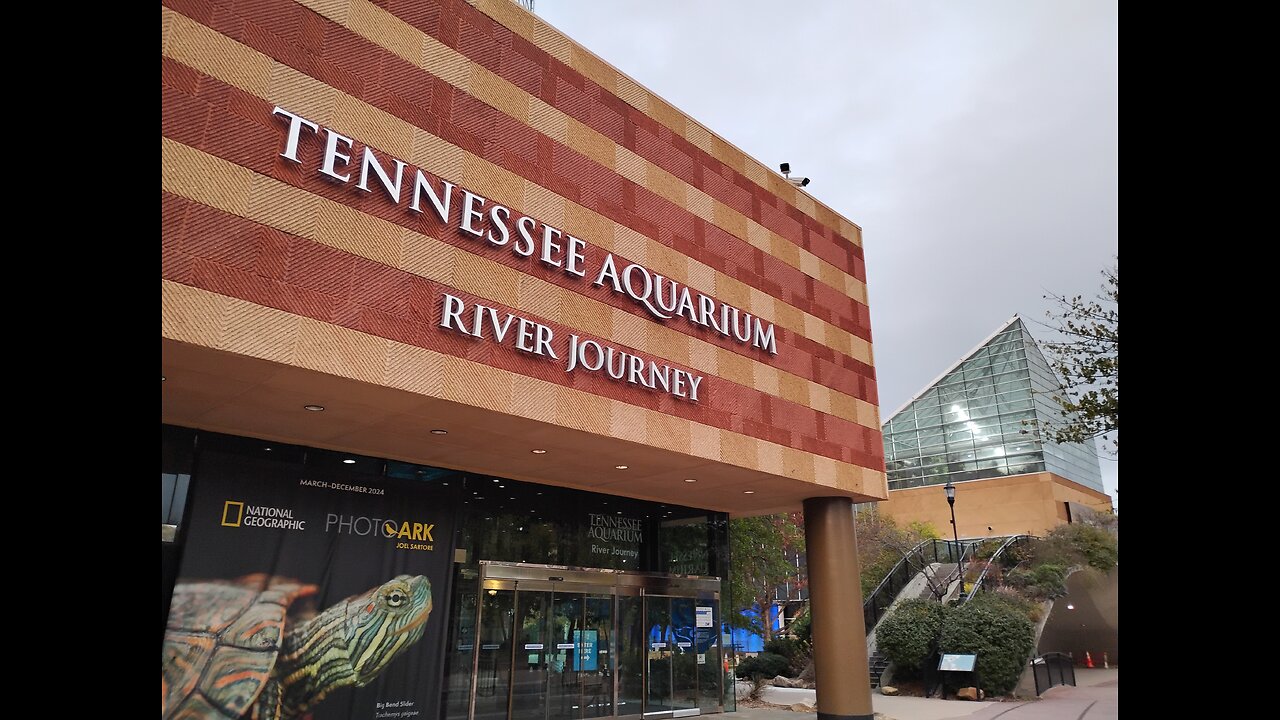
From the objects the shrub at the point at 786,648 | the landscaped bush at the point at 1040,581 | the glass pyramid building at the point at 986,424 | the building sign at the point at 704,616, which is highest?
the glass pyramid building at the point at 986,424

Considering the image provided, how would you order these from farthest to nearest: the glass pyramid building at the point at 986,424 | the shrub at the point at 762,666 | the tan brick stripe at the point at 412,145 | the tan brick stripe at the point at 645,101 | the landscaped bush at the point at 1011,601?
the glass pyramid building at the point at 986,424, the landscaped bush at the point at 1011,601, the shrub at the point at 762,666, the tan brick stripe at the point at 645,101, the tan brick stripe at the point at 412,145

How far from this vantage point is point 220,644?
9.28 metres

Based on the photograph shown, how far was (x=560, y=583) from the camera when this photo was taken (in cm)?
1345

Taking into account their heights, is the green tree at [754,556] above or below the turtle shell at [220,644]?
above

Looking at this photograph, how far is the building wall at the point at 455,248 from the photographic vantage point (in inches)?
300

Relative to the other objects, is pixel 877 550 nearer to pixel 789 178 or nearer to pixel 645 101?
pixel 789 178

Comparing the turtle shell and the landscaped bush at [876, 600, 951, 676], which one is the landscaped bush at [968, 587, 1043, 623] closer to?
the landscaped bush at [876, 600, 951, 676]

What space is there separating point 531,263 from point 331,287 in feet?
9.06

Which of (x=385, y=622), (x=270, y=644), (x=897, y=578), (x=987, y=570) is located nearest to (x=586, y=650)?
(x=385, y=622)

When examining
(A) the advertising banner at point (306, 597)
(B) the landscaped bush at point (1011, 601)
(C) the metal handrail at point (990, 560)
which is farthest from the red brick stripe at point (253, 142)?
(C) the metal handrail at point (990, 560)

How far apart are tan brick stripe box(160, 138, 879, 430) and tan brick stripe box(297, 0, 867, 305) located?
237cm

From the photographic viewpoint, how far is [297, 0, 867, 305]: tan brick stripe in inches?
366

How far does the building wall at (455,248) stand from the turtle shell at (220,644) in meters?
2.04

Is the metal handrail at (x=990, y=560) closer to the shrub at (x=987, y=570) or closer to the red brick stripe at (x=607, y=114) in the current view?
the shrub at (x=987, y=570)
